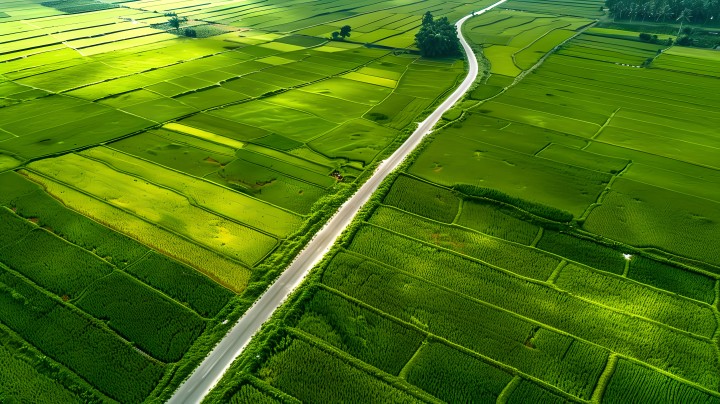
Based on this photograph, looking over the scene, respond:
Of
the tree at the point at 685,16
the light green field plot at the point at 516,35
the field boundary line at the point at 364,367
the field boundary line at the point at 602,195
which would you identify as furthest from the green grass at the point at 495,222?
the tree at the point at 685,16

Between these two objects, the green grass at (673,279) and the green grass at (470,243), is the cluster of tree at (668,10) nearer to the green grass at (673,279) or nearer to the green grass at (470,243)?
the green grass at (673,279)

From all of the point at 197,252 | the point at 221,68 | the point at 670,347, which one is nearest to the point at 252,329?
the point at 197,252

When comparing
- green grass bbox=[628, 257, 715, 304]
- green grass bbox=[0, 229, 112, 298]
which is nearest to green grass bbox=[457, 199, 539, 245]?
green grass bbox=[628, 257, 715, 304]

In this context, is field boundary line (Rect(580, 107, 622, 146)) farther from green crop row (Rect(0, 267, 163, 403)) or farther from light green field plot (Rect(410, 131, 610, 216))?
green crop row (Rect(0, 267, 163, 403))

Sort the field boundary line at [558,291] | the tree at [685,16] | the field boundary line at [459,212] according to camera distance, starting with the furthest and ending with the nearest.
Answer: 1. the tree at [685,16]
2. the field boundary line at [459,212]
3. the field boundary line at [558,291]

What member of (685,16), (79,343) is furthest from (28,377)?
(685,16)

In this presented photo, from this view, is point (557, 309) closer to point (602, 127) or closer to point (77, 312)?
point (77, 312)
